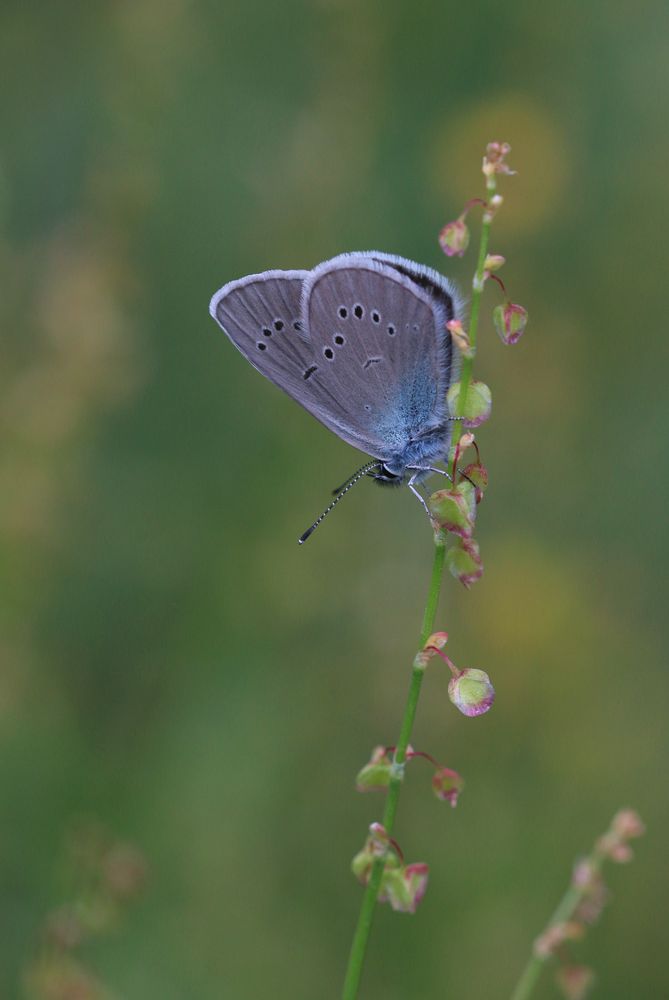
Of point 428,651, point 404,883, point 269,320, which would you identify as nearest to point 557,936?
point 404,883

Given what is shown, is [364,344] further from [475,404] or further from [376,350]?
[475,404]

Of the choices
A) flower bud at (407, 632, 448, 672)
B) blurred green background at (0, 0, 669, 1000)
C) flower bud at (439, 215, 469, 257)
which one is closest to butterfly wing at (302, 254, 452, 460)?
flower bud at (439, 215, 469, 257)

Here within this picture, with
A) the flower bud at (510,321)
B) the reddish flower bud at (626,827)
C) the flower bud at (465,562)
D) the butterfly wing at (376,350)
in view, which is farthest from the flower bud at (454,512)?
the butterfly wing at (376,350)

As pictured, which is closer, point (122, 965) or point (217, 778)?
point (122, 965)

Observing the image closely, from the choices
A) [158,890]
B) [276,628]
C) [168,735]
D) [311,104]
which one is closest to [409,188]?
[311,104]

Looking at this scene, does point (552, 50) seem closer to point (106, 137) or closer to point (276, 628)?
point (106, 137)

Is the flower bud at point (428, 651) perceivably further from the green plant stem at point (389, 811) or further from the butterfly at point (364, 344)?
the butterfly at point (364, 344)

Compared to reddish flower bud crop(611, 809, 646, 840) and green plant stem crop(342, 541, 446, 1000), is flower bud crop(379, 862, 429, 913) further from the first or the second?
reddish flower bud crop(611, 809, 646, 840)

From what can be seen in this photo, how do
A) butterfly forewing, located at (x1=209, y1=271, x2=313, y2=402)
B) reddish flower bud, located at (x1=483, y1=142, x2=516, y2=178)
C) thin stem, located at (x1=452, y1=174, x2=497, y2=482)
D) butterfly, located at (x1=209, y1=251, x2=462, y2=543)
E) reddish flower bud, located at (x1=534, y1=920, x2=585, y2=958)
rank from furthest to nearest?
1. butterfly forewing, located at (x1=209, y1=271, x2=313, y2=402)
2. butterfly, located at (x1=209, y1=251, x2=462, y2=543)
3. reddish flower bud, located at (x1=534, y1=920, x2=585, y2=958)
4. reddish flower bud, located at (x1=483, y1=142, x2=516, y2=178)
5. thin stem, located at (x1=452, y1=174, x2=497, y2=482)
